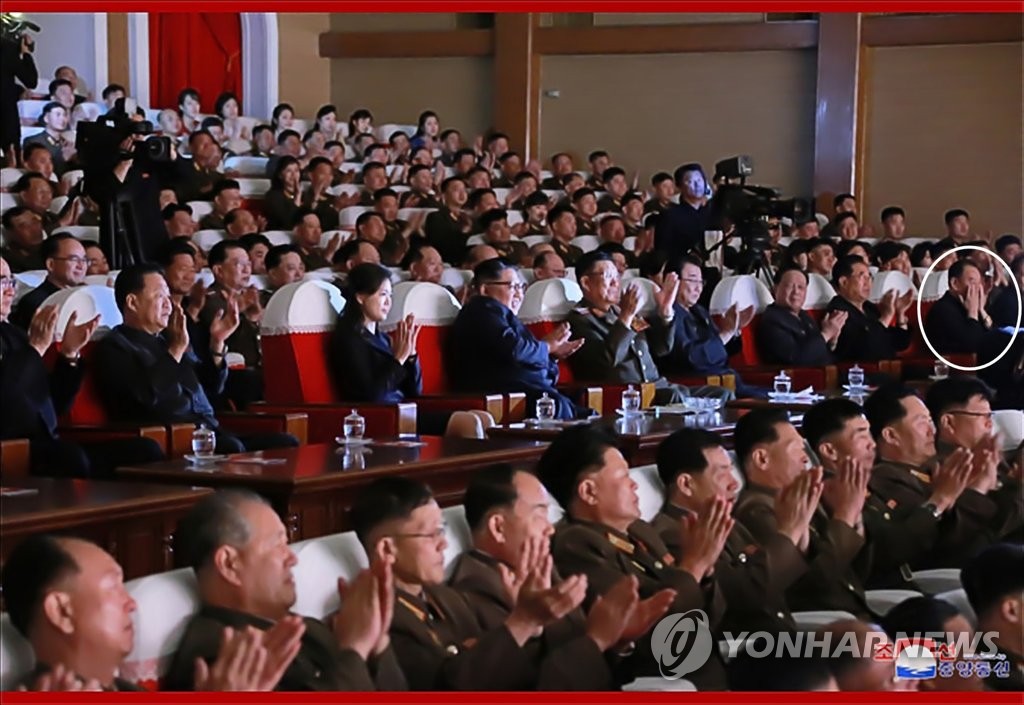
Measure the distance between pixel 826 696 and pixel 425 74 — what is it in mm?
8949

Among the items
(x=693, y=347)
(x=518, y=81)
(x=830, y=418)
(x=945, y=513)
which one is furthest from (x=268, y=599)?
(x=518, y=81)

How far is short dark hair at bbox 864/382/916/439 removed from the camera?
3.19 m

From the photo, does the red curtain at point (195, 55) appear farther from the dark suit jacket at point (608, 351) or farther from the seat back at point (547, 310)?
the dark suit jacket at point (608, 351)

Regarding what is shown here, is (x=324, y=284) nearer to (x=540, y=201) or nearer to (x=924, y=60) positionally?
(x=540, y=201)

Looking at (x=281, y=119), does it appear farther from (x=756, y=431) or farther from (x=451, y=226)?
(x=756, y=431)

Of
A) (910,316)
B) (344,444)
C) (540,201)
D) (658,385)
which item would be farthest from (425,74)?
(344,444)

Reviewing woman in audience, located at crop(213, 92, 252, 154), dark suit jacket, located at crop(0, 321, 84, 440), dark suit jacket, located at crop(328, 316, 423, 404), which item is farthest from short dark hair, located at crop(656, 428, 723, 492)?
woman in audience, located at crop(213, 92, 252, 154)

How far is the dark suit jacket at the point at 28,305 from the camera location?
4504 mm

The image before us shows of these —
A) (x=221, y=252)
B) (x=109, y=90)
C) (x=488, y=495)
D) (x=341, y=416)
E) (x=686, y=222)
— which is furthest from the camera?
(x=109, y=90)

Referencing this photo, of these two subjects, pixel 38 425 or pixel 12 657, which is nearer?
pixel 12 657

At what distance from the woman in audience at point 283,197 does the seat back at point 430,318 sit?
104 inches

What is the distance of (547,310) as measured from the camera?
5125 mm

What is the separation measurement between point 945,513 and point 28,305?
260cm

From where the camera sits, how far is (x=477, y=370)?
15.5 feet
